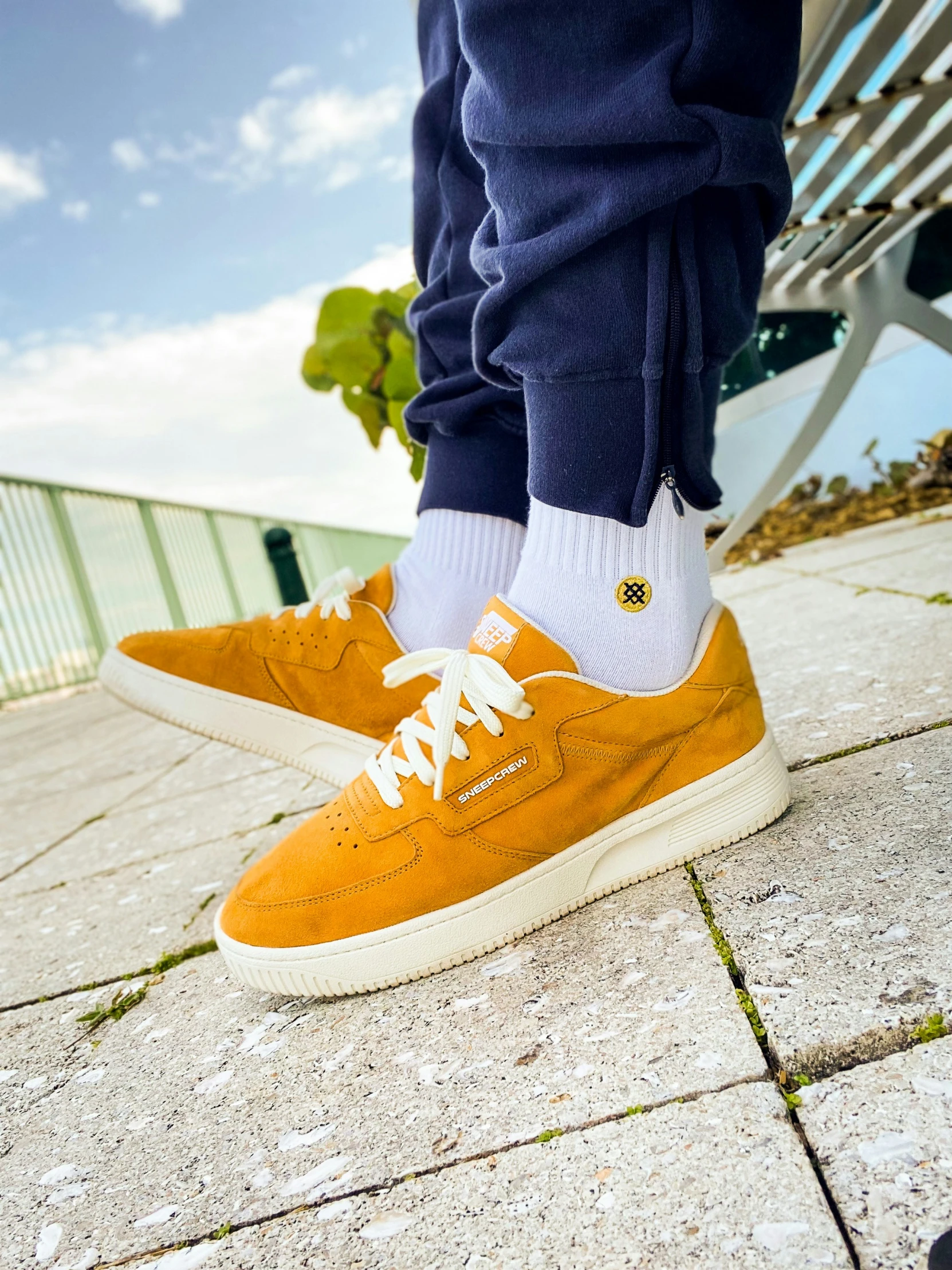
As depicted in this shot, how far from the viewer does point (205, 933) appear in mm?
912

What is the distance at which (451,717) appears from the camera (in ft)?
2.33

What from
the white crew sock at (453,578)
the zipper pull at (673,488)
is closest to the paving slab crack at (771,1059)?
the zipper pull at (673,488)

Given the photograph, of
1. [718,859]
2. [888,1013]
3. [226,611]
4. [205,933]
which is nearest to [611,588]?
[718,859]

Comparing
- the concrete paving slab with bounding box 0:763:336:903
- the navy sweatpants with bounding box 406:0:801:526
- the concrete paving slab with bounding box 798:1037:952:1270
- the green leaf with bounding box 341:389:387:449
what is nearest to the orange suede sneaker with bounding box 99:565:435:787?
the concrete paving slab with bounding box 0:763:336:903

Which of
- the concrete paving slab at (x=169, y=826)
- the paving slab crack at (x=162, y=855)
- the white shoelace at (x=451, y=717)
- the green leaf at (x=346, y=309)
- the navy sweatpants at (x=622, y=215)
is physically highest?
the green leaf at (x=346, y=309)

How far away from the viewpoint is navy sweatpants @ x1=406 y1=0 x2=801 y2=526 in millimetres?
623

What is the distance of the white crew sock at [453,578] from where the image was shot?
1046 millimetres

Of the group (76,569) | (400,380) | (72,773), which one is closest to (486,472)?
(400,380)

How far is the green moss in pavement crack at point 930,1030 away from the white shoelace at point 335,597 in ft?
2.51

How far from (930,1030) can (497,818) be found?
35 cm

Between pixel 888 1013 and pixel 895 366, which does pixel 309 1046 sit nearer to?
pixel 888 1013

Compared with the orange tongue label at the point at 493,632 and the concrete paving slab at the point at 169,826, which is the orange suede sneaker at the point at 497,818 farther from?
the concrete paving slab at the point at 169,826

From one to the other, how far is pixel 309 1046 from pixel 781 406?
318 cm

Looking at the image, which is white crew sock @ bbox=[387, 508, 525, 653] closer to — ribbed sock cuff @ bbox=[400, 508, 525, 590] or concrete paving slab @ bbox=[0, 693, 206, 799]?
ribbed sock cuff @ bbox=[400, 508, 525, 590]
